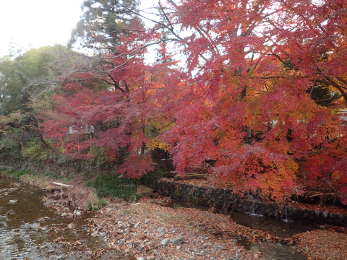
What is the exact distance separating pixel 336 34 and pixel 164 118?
359 inches

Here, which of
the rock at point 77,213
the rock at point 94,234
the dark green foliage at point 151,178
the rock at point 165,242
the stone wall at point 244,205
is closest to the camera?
the rock at point 165,242

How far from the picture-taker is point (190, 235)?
8.14 meters

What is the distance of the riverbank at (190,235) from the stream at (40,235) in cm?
36

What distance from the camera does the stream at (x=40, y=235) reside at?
708 cm

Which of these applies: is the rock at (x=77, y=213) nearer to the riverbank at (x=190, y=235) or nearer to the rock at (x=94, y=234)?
the riverbank at (x=190, y=235)

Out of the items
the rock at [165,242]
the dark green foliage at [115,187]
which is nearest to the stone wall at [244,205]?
the dark green foliage at [115,187]

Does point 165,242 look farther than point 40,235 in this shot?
No

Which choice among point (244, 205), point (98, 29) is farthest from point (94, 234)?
point (98, 29)

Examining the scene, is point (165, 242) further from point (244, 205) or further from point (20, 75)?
point (20, 75)

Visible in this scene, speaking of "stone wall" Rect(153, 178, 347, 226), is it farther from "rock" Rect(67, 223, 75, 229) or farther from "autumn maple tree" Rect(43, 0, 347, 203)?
"rock" Rect(67, 223, 75, 229)

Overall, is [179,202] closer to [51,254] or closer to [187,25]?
[51,254]

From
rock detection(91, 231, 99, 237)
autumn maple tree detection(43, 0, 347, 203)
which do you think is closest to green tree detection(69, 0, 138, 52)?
autumn maple tree detection(43, 0, 347, 203)

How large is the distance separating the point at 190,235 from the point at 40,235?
4709 mm

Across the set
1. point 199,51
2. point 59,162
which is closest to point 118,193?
point 59,162
